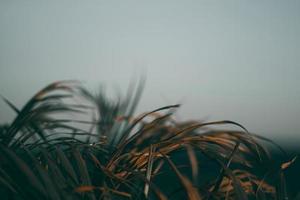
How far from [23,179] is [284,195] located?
0.77m

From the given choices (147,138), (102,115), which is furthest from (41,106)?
(102,115)

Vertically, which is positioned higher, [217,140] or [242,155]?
[217,140]

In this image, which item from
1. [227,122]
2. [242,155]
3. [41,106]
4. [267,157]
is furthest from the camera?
[41,106]

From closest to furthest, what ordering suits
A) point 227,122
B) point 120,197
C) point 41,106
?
point 227,122 < point 120,197 < point 41,106

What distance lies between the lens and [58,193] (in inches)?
41.4

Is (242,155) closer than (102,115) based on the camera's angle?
Yes

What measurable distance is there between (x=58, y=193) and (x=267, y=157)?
652mm

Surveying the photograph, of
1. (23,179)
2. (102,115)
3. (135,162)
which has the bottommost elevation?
(102,115)

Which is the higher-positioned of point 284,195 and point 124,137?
point 124,137

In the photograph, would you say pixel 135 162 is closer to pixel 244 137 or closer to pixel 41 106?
pixel 244 137

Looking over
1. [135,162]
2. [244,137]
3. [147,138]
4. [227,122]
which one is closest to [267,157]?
[244,137]

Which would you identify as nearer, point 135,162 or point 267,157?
point 267,157

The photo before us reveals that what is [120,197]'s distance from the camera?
1.45 m

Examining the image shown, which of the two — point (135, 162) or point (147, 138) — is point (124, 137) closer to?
point (135, 162)
